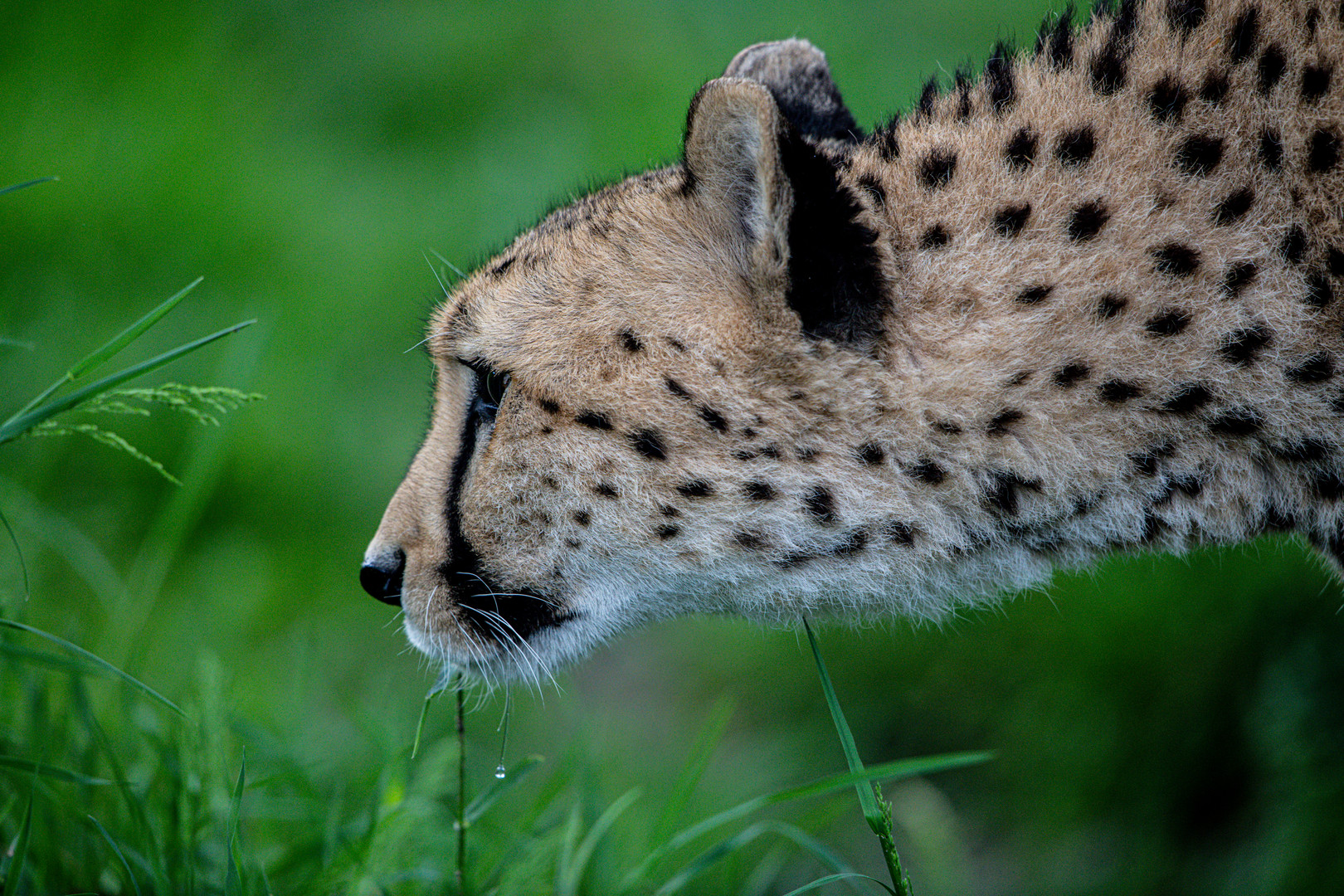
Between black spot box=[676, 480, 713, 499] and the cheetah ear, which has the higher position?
the cheetah ear

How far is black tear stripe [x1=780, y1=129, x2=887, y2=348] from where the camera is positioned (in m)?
2.29

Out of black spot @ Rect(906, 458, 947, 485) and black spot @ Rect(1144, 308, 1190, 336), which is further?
black spot @ Rect(906, 458, 947, 485)

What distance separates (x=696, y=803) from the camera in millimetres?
3939

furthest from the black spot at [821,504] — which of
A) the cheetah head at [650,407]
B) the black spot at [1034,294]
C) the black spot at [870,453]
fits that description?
the black spot at [1034,294]

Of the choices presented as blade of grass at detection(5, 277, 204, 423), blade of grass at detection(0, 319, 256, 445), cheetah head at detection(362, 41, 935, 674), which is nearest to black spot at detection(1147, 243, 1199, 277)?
cheetah head at detection(362, 41, 935, 674)

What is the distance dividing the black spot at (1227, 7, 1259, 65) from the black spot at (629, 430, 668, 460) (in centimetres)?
148

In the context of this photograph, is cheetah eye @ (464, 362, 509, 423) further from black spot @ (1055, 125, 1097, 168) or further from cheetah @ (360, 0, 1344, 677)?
black spot @ (1055, 125, 1097, 168)

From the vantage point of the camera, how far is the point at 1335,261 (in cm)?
221

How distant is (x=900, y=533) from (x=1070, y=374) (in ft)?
1.66

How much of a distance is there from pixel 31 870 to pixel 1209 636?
144 inches

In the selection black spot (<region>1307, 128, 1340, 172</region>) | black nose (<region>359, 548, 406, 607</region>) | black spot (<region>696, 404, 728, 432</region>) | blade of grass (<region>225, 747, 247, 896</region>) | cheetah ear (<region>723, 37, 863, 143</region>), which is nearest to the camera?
blade of grass (<region>225, 747, 247, 896</region>)

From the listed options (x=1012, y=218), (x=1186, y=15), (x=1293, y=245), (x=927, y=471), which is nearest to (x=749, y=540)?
(x=927, y=471)

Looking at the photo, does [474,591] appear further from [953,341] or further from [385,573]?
[953,341]

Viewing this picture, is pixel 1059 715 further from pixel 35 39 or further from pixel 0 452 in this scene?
pixel 35 39
